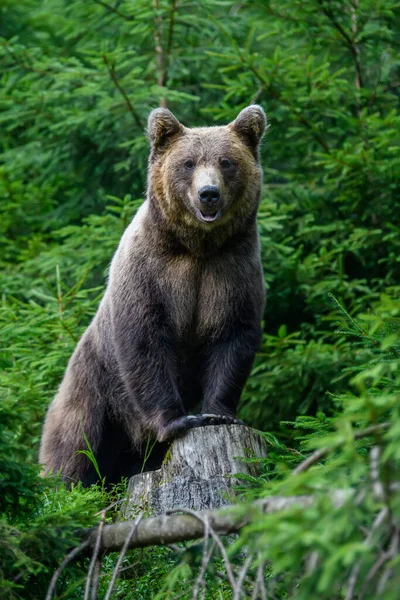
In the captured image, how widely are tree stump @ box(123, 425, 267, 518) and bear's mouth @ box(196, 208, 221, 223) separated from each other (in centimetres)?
156

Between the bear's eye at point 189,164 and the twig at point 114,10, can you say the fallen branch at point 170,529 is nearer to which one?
the bear's eye at point 189,164

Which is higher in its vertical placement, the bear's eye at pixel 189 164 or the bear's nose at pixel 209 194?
the bear's eye at pixel 189 164

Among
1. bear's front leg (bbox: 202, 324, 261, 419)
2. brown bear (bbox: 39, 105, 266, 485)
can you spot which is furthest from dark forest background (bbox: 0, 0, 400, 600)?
bear's front leg (bbox: 202, 324, 261, 419)

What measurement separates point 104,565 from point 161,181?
3.08 m

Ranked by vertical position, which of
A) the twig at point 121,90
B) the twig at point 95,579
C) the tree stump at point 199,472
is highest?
the twig at point 121,90

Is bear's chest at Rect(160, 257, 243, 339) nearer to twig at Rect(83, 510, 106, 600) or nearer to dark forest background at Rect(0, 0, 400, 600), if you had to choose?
dark forest background at Rect(0, 0, 400, 600)

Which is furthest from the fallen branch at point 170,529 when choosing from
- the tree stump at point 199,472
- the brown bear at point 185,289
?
the brown bear at point 185,289

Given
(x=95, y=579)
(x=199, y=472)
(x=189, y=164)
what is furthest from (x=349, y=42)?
(x=95, y=579)

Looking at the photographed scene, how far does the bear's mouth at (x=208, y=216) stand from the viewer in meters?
6.66

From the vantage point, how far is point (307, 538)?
9.52 ft

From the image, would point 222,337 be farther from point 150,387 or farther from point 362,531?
point 362,531

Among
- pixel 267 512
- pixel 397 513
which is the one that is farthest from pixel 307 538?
pixel 267 512

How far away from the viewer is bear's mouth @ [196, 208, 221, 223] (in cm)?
666

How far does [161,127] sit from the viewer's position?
716 centimetres
